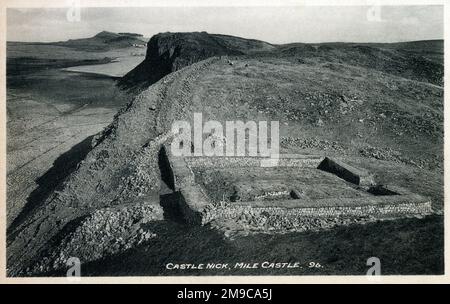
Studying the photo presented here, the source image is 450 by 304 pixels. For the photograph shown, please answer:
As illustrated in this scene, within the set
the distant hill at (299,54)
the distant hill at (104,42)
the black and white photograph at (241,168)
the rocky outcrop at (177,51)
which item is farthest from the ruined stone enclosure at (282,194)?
the distant hill at (104,42)

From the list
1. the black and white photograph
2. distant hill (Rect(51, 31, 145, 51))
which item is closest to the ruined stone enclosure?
the black and white photograph

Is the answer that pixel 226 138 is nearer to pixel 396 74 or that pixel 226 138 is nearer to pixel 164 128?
pixel 164 128

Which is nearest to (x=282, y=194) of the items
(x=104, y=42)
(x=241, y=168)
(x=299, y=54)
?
(x=241, y=168)

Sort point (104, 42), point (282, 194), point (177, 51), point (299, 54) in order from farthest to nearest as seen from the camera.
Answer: point (104, 42) < point (177, 51) < point (299, 54) < point (282, 194)

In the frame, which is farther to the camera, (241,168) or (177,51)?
(177,51)

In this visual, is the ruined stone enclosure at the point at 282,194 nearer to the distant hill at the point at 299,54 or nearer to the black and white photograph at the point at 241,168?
the black and white photograph at the point at 241,168

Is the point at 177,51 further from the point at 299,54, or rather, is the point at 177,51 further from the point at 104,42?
the point at 104,42
